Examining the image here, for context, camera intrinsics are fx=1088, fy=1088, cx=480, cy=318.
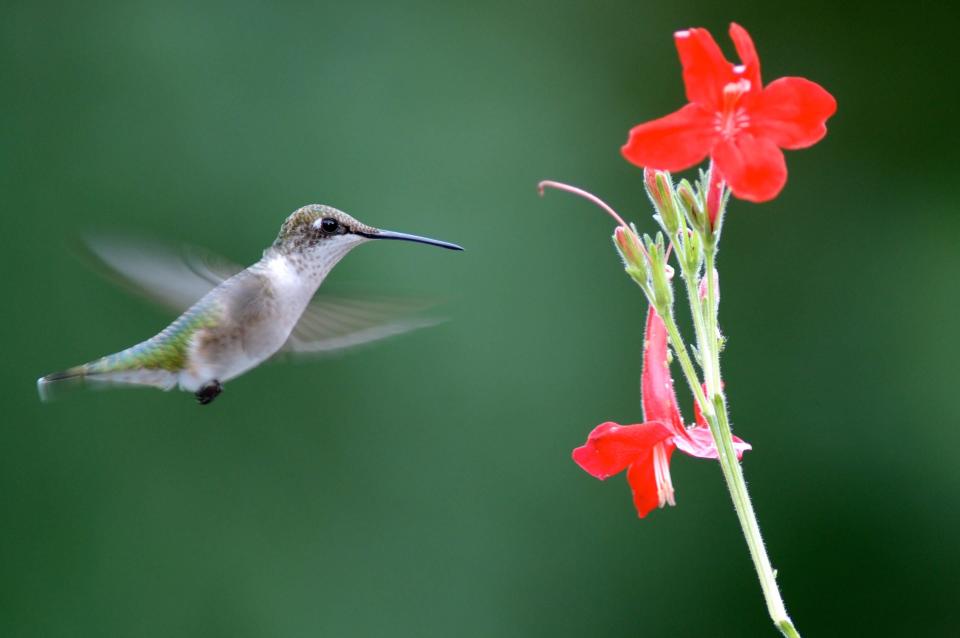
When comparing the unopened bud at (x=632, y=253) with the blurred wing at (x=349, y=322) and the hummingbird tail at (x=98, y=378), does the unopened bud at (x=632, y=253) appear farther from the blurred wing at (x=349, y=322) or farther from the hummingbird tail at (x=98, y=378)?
the hummingbird tail at (x=98, y=378)

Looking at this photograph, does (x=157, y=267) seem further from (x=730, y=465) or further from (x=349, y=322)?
(x=730, y=465)

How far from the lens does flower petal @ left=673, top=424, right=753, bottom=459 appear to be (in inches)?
53.0

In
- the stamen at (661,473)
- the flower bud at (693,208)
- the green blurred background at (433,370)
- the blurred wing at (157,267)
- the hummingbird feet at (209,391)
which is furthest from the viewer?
the green blurred background at (433,370)

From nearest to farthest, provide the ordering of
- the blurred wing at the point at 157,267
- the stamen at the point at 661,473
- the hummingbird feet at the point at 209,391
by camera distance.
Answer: the stamen at the point at 661,473 < the blurred wing at the point at 157,267 < the hummingbird feet at the point at 209,391

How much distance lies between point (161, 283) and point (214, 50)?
203 cm

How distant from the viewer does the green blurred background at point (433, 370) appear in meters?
3.40

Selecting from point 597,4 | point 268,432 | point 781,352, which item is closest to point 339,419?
point 268,432

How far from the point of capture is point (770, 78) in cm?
401

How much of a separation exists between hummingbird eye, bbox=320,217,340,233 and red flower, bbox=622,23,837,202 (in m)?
0.79

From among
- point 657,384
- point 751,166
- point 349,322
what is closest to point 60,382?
point 349,322

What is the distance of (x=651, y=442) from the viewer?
1.30 metres

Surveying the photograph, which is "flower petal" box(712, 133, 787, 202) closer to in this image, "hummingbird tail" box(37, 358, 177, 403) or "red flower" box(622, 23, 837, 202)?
"red flower" box(622, 23, 837, 202)

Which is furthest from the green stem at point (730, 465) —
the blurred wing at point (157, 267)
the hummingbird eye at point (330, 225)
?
the blurred wing at point (157, 267)

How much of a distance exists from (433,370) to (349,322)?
5.70 feet
